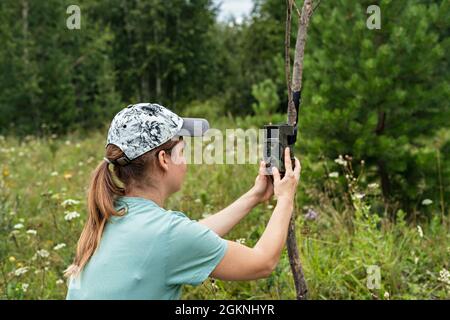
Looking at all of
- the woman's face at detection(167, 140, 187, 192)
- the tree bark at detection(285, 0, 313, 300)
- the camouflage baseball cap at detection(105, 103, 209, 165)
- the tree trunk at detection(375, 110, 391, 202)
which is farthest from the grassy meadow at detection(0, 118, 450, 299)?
the camouflage baseball cap at detection(105, 103, 209, 165)

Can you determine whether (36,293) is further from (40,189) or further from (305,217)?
(40,189)

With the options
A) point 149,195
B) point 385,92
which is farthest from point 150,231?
point 385,92

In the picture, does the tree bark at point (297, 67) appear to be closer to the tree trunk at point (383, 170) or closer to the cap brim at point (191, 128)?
the cap brim at point (191, 128)

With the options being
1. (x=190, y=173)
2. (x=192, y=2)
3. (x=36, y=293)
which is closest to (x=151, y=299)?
(x=36, y=293)

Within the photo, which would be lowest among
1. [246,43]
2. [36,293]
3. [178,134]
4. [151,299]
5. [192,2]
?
[36,293]

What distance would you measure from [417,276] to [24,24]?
10.9 metres

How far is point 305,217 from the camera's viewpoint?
3740 mm

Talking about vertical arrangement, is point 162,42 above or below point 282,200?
above

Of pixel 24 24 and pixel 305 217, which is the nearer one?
pixel 305 217

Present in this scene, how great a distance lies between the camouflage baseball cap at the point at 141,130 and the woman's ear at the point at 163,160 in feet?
0.09

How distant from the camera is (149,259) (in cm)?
152

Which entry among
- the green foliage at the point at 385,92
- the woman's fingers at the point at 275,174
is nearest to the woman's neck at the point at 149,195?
the woman's fingers at the point at 275,174

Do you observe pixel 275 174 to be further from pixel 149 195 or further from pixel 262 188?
pixel 149 195

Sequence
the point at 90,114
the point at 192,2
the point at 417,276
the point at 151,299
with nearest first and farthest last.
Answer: the point at 151,299 < the point at 417,276 < the point at 90,114 < the point at 192,2
